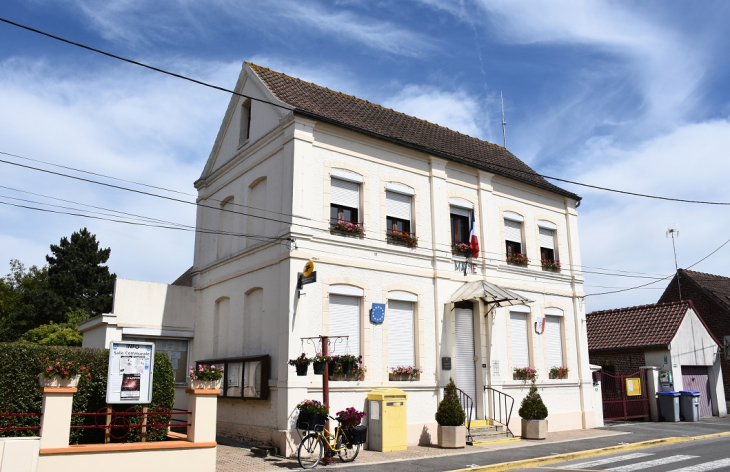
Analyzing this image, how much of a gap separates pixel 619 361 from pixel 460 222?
34.7ft

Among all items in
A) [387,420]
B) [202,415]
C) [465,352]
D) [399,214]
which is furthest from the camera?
[465,352]

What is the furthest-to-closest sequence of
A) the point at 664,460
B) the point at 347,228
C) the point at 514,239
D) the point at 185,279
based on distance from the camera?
the point at 185,279, the point at 514,239, the point at 347,228, the point at 664,460

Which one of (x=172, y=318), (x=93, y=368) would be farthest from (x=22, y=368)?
(x=172, y=318)

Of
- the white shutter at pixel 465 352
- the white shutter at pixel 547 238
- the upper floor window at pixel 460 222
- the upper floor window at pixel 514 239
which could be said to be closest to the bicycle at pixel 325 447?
the white shutter at pixel 465 352

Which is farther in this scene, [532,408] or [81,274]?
[81,274]

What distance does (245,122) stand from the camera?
18469 mm

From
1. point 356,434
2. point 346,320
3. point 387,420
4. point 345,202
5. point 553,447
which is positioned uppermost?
point 345,202

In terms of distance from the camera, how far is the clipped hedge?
10.8 metres

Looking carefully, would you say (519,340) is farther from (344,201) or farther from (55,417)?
(55,417)

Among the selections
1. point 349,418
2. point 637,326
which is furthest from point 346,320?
point 637,326

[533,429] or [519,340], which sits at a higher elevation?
[519,340]

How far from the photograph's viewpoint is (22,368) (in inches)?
430

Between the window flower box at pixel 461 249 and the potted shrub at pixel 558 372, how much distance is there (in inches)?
195

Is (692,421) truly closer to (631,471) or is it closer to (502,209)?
(502,209)
